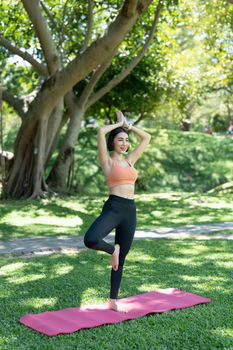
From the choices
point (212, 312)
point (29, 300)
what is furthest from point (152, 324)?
point (29, 300)

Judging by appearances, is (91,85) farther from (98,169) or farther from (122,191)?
(122,191)

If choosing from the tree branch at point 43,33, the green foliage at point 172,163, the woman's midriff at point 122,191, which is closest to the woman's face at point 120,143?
the woman's midriff at point 122,191

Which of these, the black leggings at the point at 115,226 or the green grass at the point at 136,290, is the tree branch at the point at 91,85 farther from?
the black leggings at the point at 115,226

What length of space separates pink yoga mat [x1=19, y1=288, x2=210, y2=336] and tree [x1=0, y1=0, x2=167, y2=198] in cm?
664

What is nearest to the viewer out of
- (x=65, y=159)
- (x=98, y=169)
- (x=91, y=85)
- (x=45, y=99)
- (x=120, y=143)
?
(x=120, y=143)

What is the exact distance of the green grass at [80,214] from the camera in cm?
1042

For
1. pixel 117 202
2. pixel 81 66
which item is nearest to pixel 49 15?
pixel 81 66

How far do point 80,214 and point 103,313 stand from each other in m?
7.02

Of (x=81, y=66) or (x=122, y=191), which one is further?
(x=81, y=66)

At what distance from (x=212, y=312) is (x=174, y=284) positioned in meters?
1.16

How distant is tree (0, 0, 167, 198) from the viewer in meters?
11.7

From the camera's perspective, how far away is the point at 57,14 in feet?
53.7

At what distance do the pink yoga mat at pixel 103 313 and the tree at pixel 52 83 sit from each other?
6.64m

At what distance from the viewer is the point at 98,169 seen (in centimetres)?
2062
